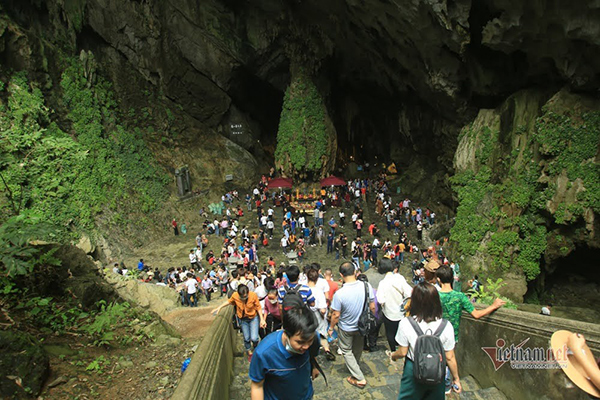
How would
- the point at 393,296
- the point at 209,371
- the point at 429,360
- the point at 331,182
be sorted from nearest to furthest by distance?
1. the point at 429,360
2. the point at 209,371
3. the point at 393,296
4. the point at 331,182

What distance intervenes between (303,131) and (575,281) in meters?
15.4

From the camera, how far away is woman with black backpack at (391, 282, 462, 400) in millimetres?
3033

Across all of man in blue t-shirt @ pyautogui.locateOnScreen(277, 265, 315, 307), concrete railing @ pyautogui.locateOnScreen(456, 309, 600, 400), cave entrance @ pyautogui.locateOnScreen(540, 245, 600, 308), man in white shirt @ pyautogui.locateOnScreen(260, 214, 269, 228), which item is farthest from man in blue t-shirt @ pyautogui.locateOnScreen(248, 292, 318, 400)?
man in white shirt @ pyautogui.locateOnScreen(260, 214, 269, 228)

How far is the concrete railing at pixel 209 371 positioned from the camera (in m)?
3.21

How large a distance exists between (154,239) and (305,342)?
19260 mm

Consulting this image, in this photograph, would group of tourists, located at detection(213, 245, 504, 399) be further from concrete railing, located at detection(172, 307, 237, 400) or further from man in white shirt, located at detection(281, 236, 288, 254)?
man in white shirt, located at detection(281, 236, 288, 254)

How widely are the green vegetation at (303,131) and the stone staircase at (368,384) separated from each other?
18.0 m

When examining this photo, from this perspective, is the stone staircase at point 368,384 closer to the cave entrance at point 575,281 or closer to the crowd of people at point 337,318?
the crowd of people at point 337,318

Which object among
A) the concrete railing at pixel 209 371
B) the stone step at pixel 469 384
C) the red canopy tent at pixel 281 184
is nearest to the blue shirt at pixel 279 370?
the concrete railing at pixel 209 371

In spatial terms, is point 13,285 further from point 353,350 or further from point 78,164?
point 78,164

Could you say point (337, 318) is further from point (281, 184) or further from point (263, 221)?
point (281, 184)

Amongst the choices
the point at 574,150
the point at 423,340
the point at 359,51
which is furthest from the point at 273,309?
the point at 359,51

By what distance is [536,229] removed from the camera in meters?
13.9

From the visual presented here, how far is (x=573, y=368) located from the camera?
251cm
